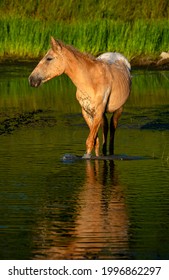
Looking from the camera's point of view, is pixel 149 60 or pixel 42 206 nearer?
pixel 42 206

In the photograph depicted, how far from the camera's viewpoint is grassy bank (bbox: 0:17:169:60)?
1310 inches

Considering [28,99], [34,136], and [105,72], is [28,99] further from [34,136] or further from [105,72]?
[105,72]

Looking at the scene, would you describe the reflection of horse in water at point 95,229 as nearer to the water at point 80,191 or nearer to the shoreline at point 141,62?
the water at point 80,191

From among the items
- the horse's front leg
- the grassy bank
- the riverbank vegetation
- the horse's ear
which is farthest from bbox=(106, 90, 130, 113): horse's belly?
the grassy bank

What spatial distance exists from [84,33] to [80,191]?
2019cm

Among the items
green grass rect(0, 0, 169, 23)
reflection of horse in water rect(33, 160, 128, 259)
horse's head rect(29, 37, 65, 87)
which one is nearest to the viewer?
reflection of horse in water rect(33, 160, 128, 259)

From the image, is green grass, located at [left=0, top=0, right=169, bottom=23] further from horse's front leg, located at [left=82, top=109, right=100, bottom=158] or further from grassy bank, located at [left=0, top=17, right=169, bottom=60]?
horse's front leg, located at [left=82, top=109, right=100, bottom=158]

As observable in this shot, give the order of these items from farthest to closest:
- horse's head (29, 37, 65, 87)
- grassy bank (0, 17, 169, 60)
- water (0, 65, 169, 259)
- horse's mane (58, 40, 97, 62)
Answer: grassy bank (0, 17, 169, 60), horse's mane (58, 40, 97, 62), horse's head (29, 37, 65, 87), water (0, 65, 169, 259)

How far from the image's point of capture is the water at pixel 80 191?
1091cm

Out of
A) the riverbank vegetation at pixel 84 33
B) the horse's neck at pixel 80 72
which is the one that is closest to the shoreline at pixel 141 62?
the riverbank vegetation at pixel 84 33

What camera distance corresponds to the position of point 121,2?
122 ft
